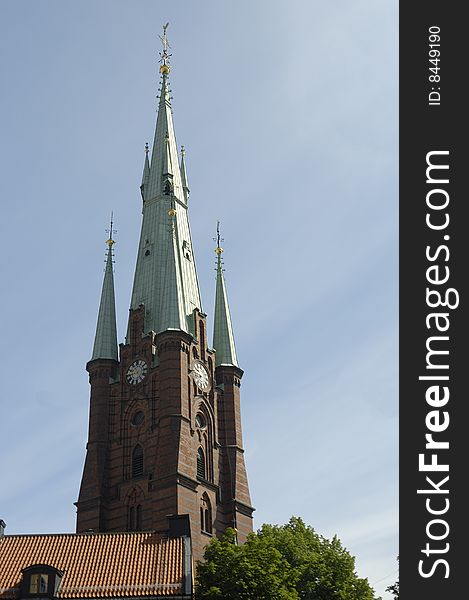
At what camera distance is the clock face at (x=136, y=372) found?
82.0m

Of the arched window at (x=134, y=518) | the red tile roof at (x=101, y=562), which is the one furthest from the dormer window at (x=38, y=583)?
the arched window at (x=134, y=518)

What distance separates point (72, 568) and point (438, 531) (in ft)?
97.1

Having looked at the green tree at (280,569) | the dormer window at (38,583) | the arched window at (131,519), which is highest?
the arched window at (131,519)

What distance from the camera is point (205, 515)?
7525 centimetres

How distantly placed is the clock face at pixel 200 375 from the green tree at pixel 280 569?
15.1 metres

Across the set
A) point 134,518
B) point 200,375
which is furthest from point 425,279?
point 200,375

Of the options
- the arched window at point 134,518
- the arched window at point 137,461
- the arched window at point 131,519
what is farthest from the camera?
the arched window at point 137,461

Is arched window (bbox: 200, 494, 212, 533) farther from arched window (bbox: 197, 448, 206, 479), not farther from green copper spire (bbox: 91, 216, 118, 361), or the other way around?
green copper spire (bbox: 91, 216, 118, 361)

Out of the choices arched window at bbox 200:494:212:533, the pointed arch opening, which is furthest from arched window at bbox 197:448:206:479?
the pointed arch opening

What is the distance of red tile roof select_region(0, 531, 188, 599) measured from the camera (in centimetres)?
4791

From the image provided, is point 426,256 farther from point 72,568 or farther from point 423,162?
point 72,568

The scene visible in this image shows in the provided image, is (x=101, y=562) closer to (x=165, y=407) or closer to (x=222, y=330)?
(x=165, y=407)

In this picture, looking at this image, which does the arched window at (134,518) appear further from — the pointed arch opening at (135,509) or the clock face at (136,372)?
the clock face at (136,372)

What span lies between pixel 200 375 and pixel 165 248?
1360 cm
